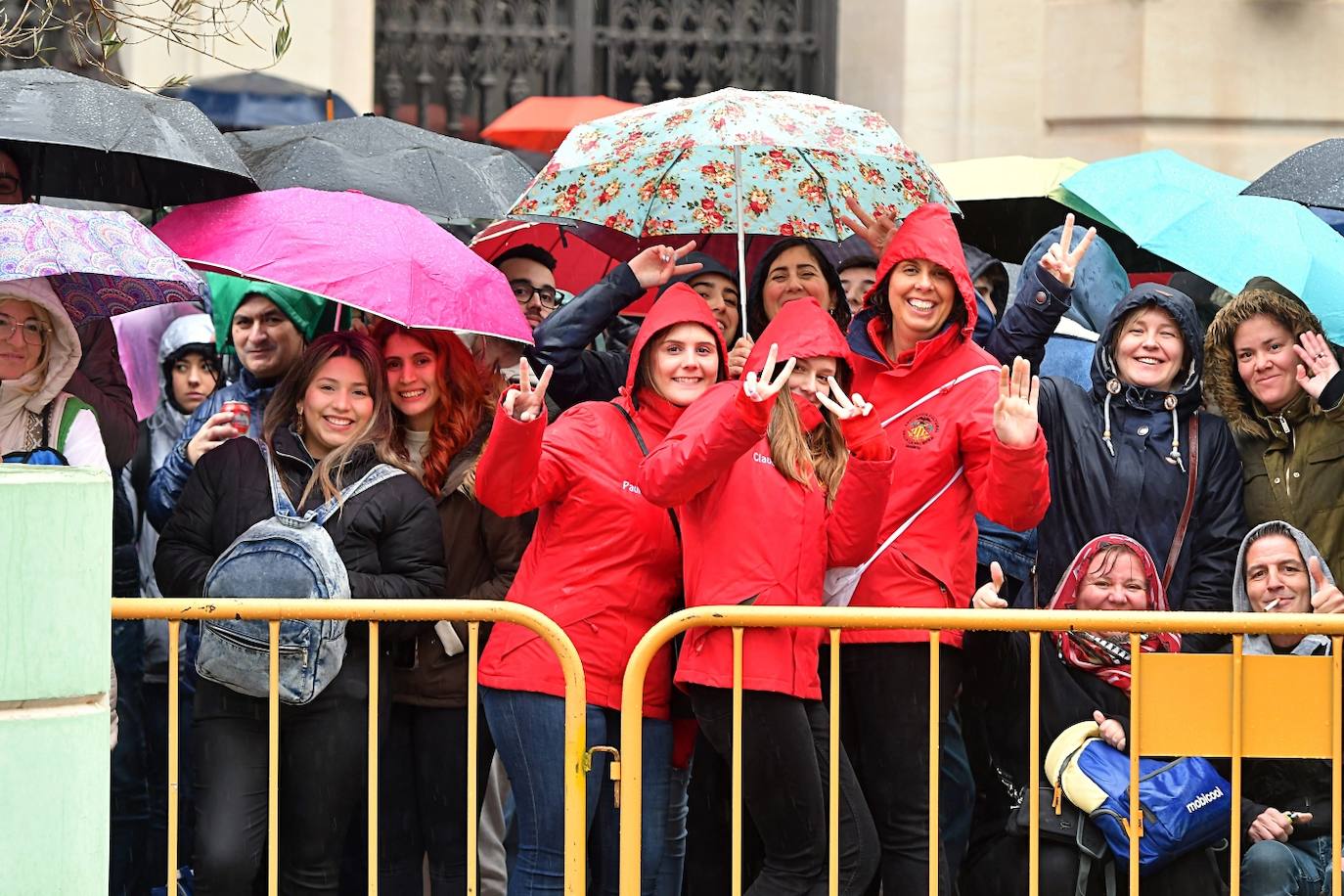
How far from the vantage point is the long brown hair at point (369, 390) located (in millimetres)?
6133

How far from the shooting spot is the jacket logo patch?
5902mm

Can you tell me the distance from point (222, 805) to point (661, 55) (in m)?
7.80

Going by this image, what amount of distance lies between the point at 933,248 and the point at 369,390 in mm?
1656

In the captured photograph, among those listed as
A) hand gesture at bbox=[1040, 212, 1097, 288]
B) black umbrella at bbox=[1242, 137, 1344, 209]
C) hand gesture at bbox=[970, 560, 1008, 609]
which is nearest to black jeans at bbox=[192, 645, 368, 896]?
hand gesture at bbox=[970, 560, 1008, 609]

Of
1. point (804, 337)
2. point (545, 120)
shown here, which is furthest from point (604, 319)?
point (545, 120)

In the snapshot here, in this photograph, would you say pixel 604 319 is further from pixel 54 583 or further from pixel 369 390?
pixel 54 583

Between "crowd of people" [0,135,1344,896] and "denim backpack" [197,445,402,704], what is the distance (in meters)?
0.02

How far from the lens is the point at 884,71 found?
12.8m

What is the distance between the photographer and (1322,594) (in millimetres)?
6020

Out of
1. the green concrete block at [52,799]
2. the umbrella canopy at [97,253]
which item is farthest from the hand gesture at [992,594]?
the green concrete block at [52,799]

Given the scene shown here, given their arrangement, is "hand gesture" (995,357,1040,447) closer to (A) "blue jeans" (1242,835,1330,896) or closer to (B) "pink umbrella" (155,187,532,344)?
(A) "blue jeans" (1242,835,1330,896)

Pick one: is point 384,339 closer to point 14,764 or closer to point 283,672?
point 283,672

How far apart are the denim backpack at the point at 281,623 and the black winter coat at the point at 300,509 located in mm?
190

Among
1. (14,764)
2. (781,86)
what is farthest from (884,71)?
(14,764)
